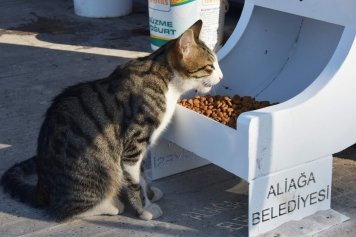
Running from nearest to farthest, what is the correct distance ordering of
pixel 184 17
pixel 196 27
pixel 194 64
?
1. pixel 194 64
2. pixel 196 27
3. pixel 184 17

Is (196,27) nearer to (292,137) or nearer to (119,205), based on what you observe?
(292,137)

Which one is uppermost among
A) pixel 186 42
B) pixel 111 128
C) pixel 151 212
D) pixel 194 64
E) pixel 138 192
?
pixel 186 42

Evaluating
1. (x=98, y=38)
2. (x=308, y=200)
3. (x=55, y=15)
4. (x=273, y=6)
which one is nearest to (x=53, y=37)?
(x=98, y=38)

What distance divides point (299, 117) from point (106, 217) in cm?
121

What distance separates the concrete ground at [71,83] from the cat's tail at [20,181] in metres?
0.05

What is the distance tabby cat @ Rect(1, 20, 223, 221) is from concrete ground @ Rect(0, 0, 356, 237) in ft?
0.47

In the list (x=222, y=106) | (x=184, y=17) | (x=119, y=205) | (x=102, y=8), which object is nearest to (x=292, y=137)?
(x=222, y=106)

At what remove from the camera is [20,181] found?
322cm

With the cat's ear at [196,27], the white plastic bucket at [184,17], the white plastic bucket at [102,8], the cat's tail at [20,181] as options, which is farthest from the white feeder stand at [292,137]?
→ the white plastic bucket at [102,8]

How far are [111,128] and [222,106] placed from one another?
67 cm

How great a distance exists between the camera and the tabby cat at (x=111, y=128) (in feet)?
9.14

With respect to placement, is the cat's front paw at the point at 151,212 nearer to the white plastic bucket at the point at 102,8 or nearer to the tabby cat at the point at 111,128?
the tabby cat at the point at 111,128

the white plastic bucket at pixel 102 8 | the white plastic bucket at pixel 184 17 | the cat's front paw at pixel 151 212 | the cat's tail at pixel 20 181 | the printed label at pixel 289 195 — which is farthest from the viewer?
the white plastic bucket at pixel 102 8

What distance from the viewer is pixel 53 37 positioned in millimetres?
6469
